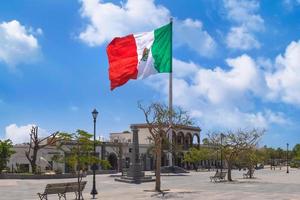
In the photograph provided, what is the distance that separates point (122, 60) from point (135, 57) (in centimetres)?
123

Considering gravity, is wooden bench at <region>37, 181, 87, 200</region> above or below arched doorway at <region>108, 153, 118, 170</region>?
above

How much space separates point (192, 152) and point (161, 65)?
61.1m

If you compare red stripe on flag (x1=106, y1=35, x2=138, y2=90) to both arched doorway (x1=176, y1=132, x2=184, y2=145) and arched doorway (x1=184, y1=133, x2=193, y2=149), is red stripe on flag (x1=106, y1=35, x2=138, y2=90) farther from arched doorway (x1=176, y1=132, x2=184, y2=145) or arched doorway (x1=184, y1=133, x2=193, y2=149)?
arched doorway (x1=184, y1=133, x2=193, y2=149)

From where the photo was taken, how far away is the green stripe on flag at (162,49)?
39.6m

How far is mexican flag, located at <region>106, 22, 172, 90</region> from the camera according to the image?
1361 inches

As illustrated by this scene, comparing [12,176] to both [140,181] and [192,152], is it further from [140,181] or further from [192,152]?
[192,152]

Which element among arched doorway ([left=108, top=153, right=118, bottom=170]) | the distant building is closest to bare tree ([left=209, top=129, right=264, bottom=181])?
the distant building

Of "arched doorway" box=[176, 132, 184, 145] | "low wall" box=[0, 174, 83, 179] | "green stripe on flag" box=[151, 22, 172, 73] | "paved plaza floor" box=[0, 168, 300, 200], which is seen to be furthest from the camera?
"arched doorway" box=[176, 132, 184, 145]

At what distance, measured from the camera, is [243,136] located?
174ft

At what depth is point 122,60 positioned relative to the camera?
35.6 meters

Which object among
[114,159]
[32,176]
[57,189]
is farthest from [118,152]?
[57,189]

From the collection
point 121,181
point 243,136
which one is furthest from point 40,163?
point 243,136

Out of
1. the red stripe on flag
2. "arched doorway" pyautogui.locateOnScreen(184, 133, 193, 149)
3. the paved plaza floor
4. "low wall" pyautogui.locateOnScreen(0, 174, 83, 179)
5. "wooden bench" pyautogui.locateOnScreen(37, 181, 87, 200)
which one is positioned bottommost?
"low wall" pyautogui.locateOnScreen(0, 174, 83, 179)

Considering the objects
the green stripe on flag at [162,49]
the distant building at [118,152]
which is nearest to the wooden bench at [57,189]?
the green stripe on flag at [162,49]
